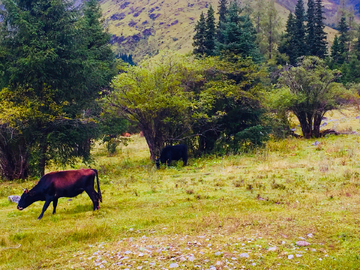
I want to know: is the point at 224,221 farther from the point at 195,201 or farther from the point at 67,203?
the point at 67,203

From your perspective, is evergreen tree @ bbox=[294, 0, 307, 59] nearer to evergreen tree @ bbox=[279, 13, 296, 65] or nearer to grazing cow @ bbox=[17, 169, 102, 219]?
evergreen tree @ bbox=[279, 13, 296, 65]

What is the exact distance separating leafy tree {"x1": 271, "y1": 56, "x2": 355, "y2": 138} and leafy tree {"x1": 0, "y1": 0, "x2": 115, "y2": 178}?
17325 mm

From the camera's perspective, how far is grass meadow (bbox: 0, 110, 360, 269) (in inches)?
243

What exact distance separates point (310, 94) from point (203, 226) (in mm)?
23559

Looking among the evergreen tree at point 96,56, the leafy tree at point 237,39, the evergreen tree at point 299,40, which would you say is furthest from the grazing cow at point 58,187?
the evergreen tree at point 299,40

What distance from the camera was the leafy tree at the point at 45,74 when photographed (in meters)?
17.2

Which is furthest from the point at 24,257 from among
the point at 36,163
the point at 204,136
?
the point at 204,136

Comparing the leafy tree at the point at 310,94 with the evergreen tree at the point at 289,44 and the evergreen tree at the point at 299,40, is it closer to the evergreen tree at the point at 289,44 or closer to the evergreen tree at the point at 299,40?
the evergreen tree at the point at 299,40

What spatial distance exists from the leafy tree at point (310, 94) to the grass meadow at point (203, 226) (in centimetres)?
1413

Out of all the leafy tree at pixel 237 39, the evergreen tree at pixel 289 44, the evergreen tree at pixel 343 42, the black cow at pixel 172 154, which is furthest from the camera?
the evergreen tree at pixel 343 42

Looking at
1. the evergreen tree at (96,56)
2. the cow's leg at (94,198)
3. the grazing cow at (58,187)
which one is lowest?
the cow's leg at (94,198)

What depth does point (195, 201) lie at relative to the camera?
1105 cm

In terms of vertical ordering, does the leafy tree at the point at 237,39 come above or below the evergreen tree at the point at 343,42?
below

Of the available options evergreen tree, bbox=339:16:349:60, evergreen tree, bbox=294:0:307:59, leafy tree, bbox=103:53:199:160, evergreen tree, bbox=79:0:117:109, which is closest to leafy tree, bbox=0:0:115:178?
evergreen tree, bbox=79:0:117:109
